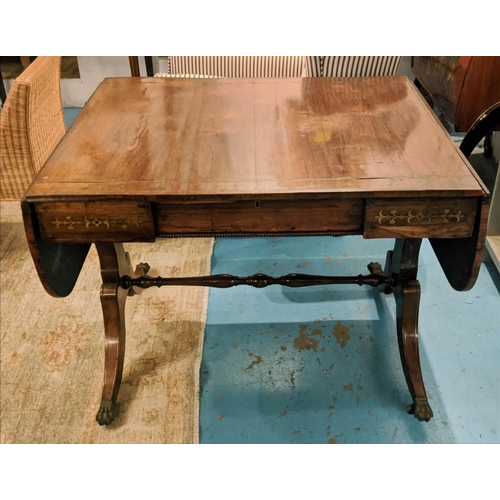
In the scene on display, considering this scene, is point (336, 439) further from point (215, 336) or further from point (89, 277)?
point (89, 277)

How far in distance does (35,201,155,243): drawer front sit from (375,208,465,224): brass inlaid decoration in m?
0.61

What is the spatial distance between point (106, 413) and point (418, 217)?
1.18m

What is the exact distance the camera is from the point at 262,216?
1.43 m

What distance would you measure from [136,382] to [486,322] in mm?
1389

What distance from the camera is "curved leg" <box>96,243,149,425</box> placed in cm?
184

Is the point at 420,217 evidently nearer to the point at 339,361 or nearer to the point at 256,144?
the point at 256,144

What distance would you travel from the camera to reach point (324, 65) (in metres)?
2.60

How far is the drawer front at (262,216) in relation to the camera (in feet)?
4.63

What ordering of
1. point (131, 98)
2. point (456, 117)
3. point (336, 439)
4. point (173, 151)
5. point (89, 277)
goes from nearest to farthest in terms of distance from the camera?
1. point (173, 151)
2. point (336, 439)
3. point (131, 98)
4. point (89, 277)
5. point (456, 117)

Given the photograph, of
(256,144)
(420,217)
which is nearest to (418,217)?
(420,217)

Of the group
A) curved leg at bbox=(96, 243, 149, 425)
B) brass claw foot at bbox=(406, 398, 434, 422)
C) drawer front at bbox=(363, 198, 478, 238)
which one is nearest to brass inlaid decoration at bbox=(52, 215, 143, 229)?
curved leg at bbox=(96, 243, 149, 425)

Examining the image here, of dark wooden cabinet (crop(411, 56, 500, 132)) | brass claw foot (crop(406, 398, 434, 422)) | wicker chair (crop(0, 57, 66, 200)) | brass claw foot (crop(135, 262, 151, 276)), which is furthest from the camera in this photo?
dark wooden cabinet (crop(411, 56, 500, 132))

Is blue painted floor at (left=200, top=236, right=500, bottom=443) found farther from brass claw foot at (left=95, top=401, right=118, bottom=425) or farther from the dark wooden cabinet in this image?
the dark wooden cabinet

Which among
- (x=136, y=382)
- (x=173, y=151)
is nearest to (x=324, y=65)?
(x=173, y=151)
